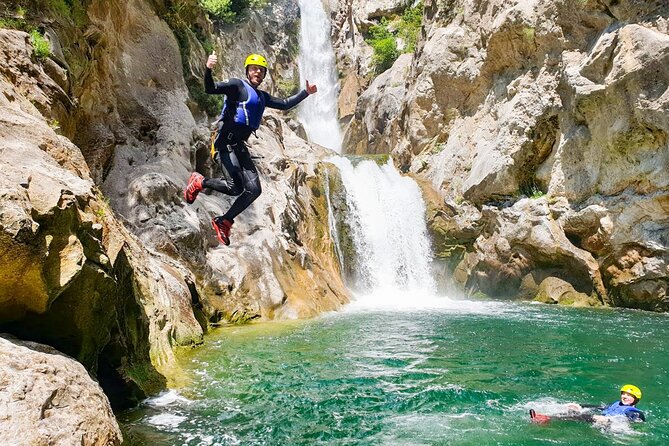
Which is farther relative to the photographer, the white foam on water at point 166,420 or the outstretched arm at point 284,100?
the outstretched arm at point 284,100

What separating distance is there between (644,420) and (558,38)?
15897 mm

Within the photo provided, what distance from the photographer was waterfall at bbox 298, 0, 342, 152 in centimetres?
3784

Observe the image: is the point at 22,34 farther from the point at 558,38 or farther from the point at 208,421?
the point at 558,38

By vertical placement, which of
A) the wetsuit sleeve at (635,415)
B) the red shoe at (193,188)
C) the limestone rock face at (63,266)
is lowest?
the wetsuit sleeve at (635,415)

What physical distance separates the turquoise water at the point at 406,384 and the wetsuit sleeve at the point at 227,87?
161 inches

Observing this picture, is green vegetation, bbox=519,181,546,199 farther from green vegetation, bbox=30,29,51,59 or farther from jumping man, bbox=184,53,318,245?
green vegetation, bbox=30,29,51,59

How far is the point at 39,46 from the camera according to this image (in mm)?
8812

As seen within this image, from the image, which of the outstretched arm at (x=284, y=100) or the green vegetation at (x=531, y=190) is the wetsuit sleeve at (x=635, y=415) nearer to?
the outstretched arm at (x=284, y=100)

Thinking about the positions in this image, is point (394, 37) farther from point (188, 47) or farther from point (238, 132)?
point (238, 132)

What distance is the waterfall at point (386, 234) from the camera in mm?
21062

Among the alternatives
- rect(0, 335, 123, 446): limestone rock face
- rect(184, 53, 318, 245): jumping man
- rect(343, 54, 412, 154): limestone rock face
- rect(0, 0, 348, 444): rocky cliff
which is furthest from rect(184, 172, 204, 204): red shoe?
rect(343, 54, 412, 154): limestone rock face

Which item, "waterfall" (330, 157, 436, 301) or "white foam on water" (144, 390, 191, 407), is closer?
"white foam on water" (144, 390, 191, 407)

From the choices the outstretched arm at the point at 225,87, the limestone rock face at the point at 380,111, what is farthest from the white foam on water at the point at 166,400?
the limestone rock face at the point at 380,111

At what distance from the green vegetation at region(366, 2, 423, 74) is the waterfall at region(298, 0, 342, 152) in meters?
4.91
